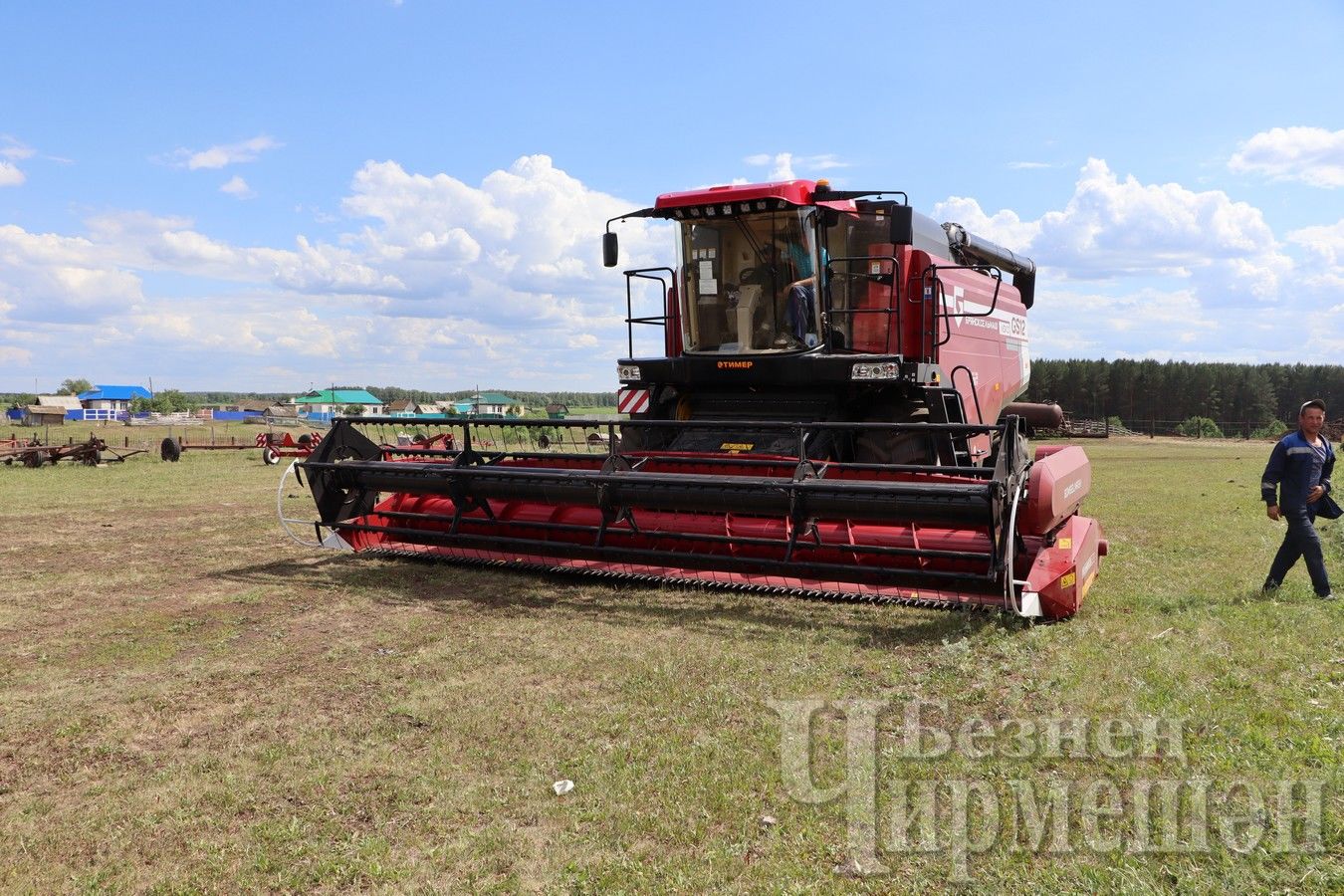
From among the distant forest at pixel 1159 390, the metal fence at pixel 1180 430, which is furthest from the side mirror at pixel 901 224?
the distant forest at pixel 1159 390

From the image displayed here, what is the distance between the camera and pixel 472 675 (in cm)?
504

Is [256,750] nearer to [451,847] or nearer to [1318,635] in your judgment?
[451,847]

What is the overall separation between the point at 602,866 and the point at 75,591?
6460 millimetres

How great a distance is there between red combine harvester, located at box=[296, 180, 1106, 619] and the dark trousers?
4.04 feet

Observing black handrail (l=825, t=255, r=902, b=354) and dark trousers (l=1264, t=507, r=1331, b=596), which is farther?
black handrail (l=825, t=255, r=902, b=354)

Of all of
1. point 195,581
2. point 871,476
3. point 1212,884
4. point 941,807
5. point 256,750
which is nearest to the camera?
point 1212,884

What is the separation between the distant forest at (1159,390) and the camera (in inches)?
2766

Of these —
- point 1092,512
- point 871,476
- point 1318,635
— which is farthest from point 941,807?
point 1092,512

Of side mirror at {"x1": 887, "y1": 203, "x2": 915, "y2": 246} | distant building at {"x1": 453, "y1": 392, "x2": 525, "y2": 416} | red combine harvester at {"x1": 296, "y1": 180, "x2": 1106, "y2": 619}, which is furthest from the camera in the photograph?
distant building at {"x1": 453, "y1": 392, "x2": 525, "y2": 416}

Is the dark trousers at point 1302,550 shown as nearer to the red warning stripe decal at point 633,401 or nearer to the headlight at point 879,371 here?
the headlight at point 879,371

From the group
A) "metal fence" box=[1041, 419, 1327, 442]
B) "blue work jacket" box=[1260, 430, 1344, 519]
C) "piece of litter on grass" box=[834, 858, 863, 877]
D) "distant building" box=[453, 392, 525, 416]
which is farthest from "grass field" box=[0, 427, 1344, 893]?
"metal fence" box=[1041, 419, 1327, 442]

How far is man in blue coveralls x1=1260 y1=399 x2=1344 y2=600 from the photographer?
691 centimetres

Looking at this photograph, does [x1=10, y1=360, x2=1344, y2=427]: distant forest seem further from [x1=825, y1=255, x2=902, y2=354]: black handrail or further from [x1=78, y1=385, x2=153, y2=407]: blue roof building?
[x1=78, y1=385, x2=153, y2=407]: blue roof building

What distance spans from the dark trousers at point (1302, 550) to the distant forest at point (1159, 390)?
2614 inches
